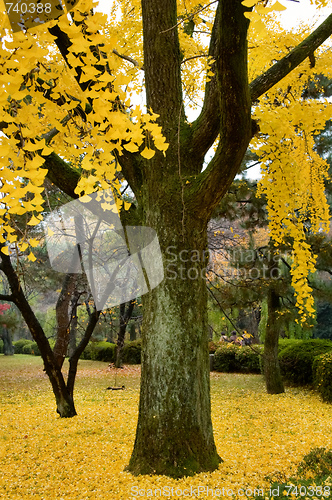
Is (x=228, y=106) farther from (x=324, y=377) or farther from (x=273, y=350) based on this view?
(x=273, y=350)

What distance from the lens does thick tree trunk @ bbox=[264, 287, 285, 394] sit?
661 centimetres

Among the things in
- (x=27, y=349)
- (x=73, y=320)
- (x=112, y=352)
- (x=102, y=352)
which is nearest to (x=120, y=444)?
(x=73, y=320)

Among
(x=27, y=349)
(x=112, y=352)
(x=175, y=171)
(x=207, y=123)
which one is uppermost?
(x=207, y=123)

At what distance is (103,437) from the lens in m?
3.73

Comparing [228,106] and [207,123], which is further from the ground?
[207,123]

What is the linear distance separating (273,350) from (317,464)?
434 cm

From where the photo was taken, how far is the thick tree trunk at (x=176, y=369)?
2.61 m

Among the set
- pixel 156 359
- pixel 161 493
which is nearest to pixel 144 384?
pixel 156 359

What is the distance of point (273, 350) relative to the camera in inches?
265

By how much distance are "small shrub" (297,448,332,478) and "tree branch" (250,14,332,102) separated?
2.81 meters

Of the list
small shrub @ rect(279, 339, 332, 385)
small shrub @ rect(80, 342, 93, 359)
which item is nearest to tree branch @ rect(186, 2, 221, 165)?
small shrub @ rect(279, 339, 332, 385)

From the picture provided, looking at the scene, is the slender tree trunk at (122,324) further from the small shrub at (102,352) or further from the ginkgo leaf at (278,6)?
the ginkgo leaf at (278,6)

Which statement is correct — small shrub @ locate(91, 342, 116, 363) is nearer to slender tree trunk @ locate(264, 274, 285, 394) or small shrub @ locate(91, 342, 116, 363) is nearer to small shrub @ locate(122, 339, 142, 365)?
small shrub @ locate(122, 339, 142, 365)

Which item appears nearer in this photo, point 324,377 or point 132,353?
point 324,377
